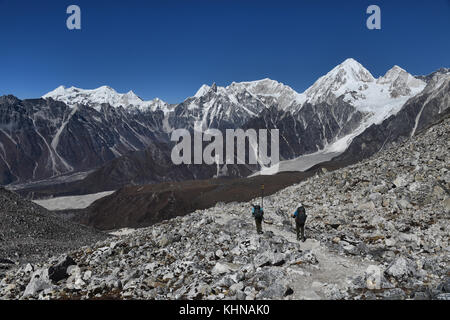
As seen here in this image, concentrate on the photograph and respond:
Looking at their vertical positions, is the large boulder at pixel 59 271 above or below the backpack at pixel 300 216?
below

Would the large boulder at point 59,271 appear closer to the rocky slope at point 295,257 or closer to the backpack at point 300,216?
the rocky slope at point 295,257

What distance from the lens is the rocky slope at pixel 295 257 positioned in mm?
11617

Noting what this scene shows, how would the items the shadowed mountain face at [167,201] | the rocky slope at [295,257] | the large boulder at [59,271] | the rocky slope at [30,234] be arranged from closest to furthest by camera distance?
the rocky slope at [295,257], the large boulder at [59,271], the rocky slope at [30,234], the shadowed mountain face at [167,201]

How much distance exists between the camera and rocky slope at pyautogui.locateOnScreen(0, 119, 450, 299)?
11.6 meters

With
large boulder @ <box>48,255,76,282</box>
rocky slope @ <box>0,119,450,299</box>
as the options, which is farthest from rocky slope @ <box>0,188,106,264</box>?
rocky slope @ <box>0,119,450,299</box>

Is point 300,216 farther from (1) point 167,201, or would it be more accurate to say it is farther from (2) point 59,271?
(1) point 167,201

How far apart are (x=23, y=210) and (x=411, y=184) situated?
51.0 m

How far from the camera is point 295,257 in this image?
14133mm

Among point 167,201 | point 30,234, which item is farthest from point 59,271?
point 167,201

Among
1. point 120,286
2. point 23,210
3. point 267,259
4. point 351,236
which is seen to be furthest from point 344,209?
point 23,210

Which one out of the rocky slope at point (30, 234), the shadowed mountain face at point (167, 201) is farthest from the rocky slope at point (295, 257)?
the shadowed mountain face at point (167, 201)

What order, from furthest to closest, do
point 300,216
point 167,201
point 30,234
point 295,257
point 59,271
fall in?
point 167,201 < point 30,234 < point 300,216 < point 59,271 < point 295,257

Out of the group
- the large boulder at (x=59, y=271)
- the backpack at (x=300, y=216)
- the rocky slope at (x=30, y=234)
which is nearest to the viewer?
the large boulder at (x=59, y=271)

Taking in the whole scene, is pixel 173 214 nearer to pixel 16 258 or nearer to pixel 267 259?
pixel 16 258
